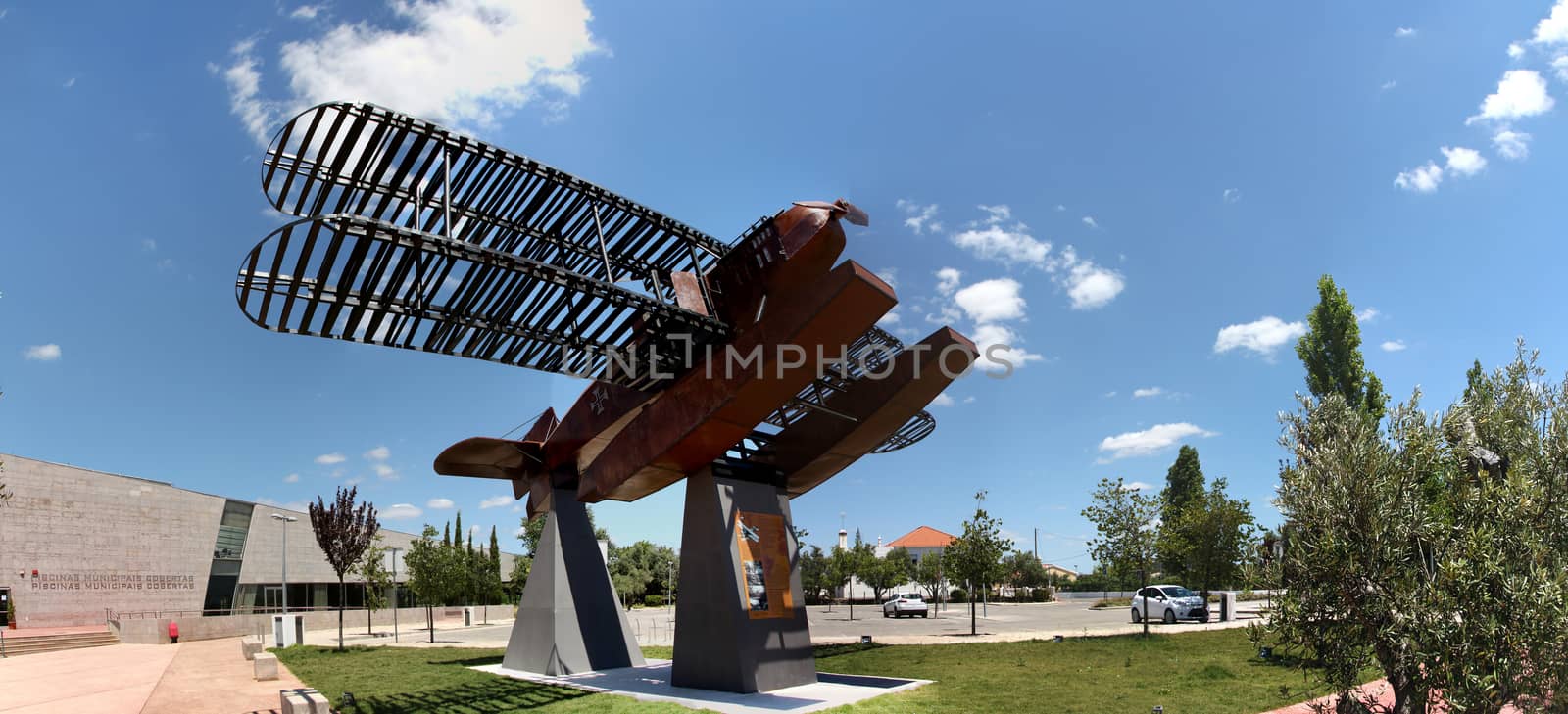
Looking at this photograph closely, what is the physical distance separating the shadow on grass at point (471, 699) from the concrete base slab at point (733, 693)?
0.74 meters

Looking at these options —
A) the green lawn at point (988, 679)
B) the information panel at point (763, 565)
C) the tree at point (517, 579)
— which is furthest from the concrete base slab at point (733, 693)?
the tree at point (517, 579)

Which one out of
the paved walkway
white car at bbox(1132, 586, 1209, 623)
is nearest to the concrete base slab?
the paved walkway

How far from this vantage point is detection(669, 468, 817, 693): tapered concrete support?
15961 millimetres

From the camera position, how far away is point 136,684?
1902cm

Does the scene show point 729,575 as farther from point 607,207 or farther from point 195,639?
point 195,639

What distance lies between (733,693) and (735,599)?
1.65m

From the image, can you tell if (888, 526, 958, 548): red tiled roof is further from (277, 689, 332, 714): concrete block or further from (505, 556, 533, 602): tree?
(277, 689, 332, 714): concrete block

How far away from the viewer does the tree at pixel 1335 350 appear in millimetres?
39312

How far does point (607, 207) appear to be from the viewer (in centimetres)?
1411

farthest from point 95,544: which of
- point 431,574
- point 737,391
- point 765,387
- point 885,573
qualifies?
point 885,573

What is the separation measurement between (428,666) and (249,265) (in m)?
13.9

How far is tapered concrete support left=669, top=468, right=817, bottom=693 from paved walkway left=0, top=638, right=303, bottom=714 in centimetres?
763

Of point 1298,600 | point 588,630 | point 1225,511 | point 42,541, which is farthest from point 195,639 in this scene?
point 1225,511

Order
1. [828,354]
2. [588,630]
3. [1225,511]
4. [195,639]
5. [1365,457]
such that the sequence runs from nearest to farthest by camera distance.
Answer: [1365,457]
[828,354]
[588,630]
[195,639]
[1225,511]
